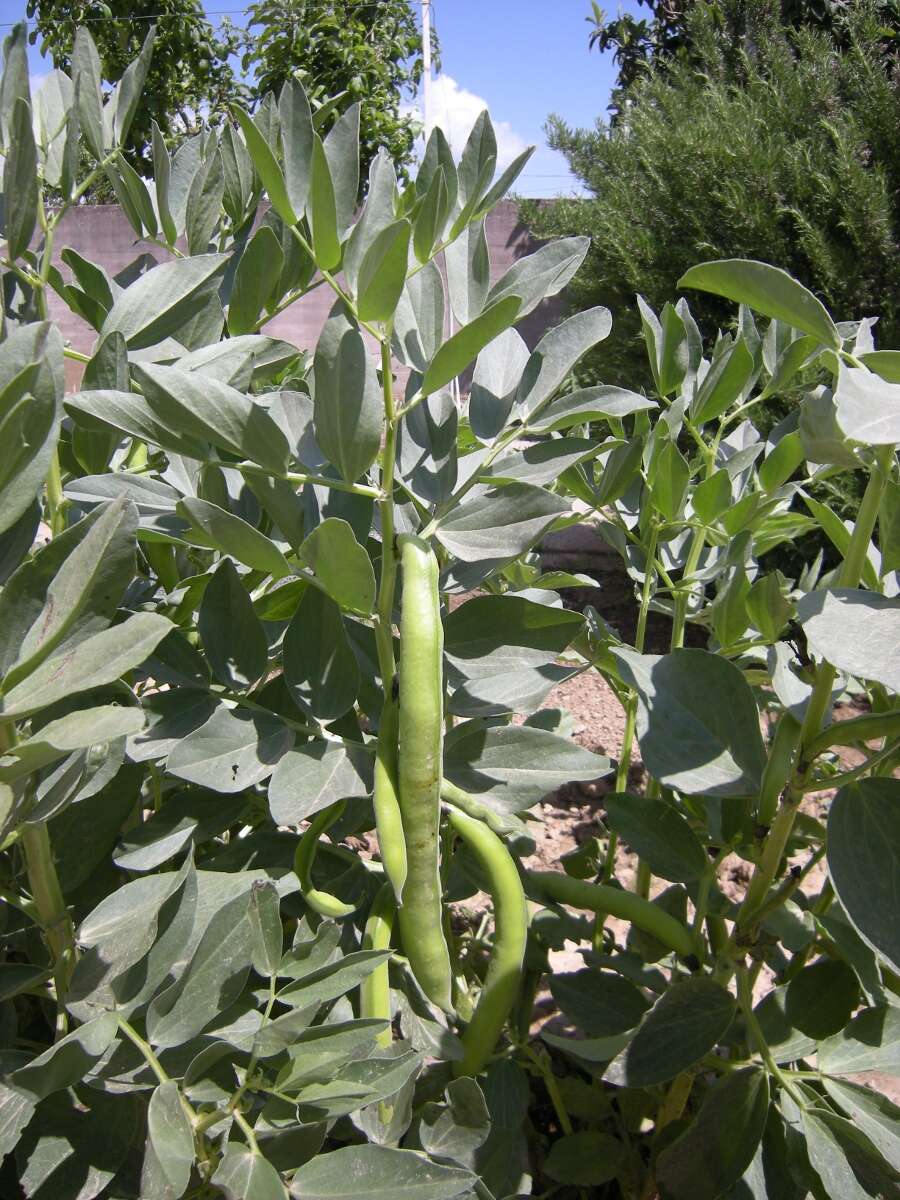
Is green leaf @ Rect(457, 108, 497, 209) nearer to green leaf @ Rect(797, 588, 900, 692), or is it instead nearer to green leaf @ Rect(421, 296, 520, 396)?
green leaf @ Rect(421, 296, 520, 396)

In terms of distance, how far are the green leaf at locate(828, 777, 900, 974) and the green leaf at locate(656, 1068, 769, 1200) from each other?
0.61 feet

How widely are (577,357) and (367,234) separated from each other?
0.69 ft

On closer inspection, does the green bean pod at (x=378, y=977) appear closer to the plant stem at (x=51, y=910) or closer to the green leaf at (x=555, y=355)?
the plant stem at (x=51, y=910)

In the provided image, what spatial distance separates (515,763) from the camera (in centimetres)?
65

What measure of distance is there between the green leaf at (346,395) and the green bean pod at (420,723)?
0.07 m

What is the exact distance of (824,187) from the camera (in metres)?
3.66

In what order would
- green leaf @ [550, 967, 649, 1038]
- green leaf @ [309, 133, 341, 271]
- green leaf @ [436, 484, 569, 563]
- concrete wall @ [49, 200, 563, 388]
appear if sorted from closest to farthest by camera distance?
1. green leaf @ [309, 133, 341, 271]
2. green leaf @ [436, 484, 569, 563]
3. green leaf @ [550, 967, 649, 1038]
4. concrete wall @ [49, 200, 563, 388]

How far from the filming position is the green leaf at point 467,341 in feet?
1.67

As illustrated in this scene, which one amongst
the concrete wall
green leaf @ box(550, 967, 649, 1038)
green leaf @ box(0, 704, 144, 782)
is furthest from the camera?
the concrete wall

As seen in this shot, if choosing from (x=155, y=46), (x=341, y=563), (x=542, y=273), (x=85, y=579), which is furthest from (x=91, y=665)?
(x=155, y=46)

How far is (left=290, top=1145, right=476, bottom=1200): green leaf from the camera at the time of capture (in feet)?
1.63

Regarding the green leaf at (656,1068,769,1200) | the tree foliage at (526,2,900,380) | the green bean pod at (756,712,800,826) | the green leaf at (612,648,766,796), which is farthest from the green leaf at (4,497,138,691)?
the tree foliage at (526,2,900,380)

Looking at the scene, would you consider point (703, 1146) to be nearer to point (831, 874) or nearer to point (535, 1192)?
point (831, 874)

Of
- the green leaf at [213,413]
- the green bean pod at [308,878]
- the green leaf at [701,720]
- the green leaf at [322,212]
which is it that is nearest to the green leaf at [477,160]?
the green leaf at [322,212]
